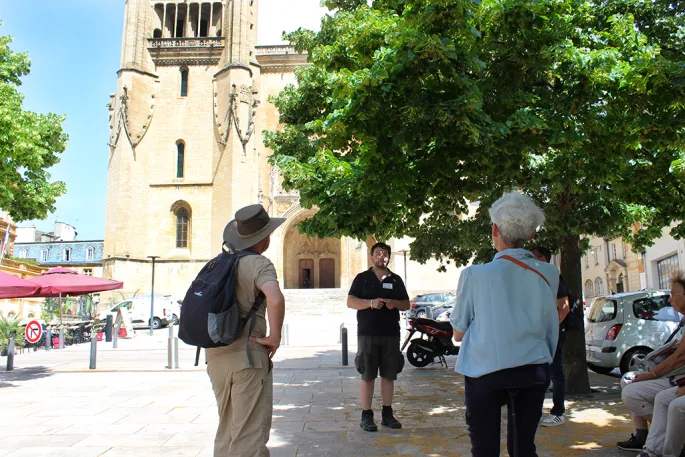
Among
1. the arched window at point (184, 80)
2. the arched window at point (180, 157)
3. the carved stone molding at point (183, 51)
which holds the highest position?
the carved stone molding at point (183, 51)

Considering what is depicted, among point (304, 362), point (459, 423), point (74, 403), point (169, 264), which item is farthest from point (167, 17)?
point (459, 423)

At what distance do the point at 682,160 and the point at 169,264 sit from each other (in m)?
30.3

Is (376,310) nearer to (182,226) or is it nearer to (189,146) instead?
(182,226)

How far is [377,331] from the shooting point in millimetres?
5520

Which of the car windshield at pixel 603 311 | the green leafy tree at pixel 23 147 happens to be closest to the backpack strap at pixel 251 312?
the car windshield at pixel 603 311

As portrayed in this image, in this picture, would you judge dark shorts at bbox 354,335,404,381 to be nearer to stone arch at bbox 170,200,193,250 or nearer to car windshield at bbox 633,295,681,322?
car windshield at bbox 633,295,681,322

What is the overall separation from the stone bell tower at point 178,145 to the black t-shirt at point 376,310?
2705 cm

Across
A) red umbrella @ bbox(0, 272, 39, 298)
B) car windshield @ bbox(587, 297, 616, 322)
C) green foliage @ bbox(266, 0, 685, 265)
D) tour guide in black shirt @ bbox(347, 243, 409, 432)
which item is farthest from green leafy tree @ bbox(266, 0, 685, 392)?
red umbrella @ bbox(0, 272, 39, 298)

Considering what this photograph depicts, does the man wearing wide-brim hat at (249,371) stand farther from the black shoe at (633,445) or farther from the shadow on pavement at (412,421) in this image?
the black shoe at (633,445)

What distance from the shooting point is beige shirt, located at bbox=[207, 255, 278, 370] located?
3.14m

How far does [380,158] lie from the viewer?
5520 millimetres

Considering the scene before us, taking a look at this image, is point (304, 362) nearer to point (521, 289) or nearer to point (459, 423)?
point (459, 423)

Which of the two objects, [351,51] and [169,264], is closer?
[351,51]

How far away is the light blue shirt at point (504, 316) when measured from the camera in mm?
2596
